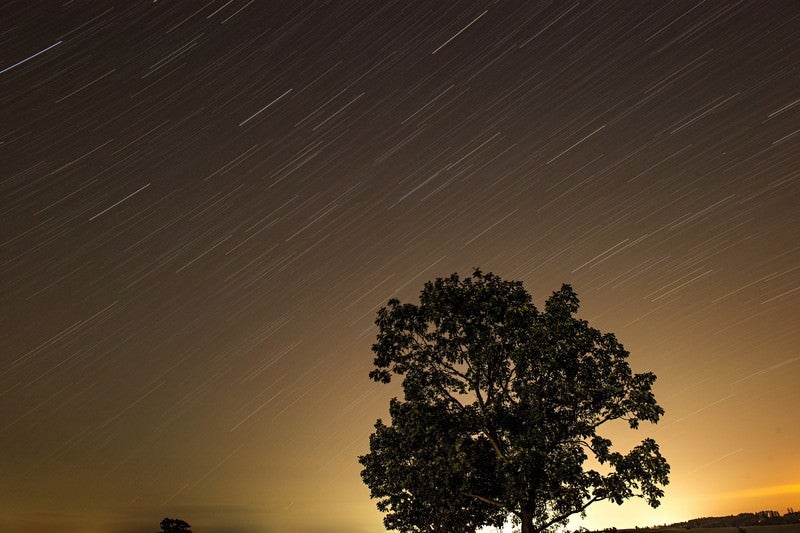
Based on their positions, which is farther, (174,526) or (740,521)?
(174,526)

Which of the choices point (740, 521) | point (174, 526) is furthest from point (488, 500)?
point (174, 526)

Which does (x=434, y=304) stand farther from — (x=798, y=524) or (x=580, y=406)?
(x=798, y=524)

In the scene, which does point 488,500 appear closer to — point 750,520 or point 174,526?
point 750,520

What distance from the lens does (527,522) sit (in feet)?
62.9

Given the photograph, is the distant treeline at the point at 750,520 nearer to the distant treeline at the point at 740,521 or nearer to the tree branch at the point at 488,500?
the distant treeline at the point at 740,521

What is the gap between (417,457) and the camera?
19656 millimetres

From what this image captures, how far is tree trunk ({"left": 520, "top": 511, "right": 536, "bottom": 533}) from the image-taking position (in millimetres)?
19062

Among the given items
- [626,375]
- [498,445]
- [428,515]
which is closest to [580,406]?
[626,375]

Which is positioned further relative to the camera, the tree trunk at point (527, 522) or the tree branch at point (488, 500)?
the tree trunk at point (527, 522)

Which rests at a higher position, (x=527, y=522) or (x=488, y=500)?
(x=488, y=500)

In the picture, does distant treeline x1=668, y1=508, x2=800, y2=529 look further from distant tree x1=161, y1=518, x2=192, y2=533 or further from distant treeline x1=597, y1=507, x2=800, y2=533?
distant tree x1=161, y1=518, x2=192, y2=533

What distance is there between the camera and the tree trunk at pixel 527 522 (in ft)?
62.5

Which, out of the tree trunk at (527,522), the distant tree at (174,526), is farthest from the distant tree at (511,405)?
the distant tree at (174,526)

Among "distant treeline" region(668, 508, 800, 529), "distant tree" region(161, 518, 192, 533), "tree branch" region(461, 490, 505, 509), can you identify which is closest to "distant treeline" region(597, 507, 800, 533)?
"distant treeline" region(668, 508, 800, 529)
